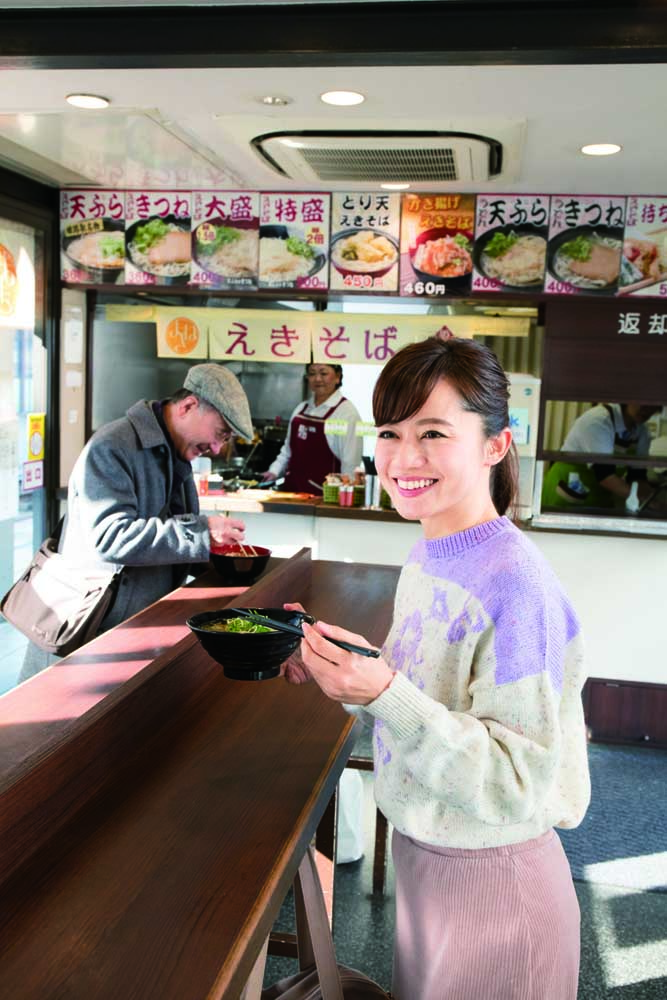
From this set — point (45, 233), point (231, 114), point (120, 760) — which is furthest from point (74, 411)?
point (120, 760)

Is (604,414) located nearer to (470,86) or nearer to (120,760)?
(470,86)

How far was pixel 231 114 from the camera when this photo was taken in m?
3.63

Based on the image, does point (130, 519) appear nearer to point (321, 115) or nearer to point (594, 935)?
point (321, 115)

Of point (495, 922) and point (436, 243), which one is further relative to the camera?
point (436, 243)

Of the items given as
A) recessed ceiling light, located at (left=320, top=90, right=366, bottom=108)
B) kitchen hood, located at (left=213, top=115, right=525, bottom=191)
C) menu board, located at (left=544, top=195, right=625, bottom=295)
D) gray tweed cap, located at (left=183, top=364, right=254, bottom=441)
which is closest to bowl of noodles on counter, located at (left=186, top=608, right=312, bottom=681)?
gray tweed cap, located at (left=183, top=364, right=254, bottom=441)

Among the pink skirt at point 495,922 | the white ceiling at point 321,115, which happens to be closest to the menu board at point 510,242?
the white ceiling at point 321,115

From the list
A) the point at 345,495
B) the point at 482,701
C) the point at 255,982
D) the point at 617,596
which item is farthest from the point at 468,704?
the point at 345,495

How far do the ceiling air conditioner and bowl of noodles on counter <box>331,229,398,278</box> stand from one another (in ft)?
1.46

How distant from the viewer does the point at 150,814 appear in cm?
159

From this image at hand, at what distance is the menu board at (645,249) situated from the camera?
5.01 meters

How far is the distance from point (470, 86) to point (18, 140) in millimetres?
2301

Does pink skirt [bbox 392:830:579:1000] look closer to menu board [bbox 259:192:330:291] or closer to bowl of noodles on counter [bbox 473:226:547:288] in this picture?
bowl of noodles on counter [bbox 473:226:547:288]

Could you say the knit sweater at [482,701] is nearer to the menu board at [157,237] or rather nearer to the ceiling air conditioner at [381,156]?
the ceiling air conditioner at [381,156]

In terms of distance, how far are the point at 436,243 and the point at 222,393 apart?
8.69 ft
